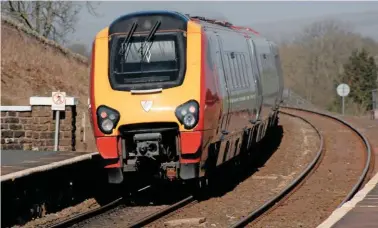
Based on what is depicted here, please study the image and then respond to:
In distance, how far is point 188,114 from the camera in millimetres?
12367

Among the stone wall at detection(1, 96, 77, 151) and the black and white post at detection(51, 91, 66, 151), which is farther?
the stone wall at detection(1, 96, 77, 151)

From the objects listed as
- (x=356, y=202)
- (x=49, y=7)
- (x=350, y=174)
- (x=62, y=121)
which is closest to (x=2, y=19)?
(x=49, y=7)

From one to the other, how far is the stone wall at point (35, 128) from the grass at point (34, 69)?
29.8 feet

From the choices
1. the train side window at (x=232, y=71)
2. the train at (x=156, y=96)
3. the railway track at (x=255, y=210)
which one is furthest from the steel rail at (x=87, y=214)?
the train side window at (x=232, y=71)

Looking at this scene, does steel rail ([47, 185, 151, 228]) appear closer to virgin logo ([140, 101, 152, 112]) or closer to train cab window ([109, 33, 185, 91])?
virgin logo ([140, 101, 152, 112])

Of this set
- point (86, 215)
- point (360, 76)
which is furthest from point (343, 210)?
point (360, 76)

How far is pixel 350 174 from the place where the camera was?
1752cm

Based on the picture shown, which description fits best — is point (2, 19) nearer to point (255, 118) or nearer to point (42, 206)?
point (255, 118)

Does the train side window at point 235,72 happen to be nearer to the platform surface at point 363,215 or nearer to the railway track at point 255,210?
the railway track at point 255,210

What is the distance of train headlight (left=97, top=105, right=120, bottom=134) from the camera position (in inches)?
491

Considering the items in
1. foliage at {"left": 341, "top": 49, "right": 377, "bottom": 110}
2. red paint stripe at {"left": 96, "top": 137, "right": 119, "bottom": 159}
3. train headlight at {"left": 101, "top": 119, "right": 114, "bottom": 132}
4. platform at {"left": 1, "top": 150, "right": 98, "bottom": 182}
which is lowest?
platform at {"left": 1, "top": 150, "right": 98, "bottom": 182}

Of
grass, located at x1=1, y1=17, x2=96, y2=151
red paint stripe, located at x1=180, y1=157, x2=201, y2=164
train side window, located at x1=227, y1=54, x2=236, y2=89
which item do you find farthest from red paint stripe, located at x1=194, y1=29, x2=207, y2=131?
grass, located at x1=1, y1=17, x2=96, y2=151

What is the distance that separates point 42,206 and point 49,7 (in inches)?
1481

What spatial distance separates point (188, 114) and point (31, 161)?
2946 millimetres
